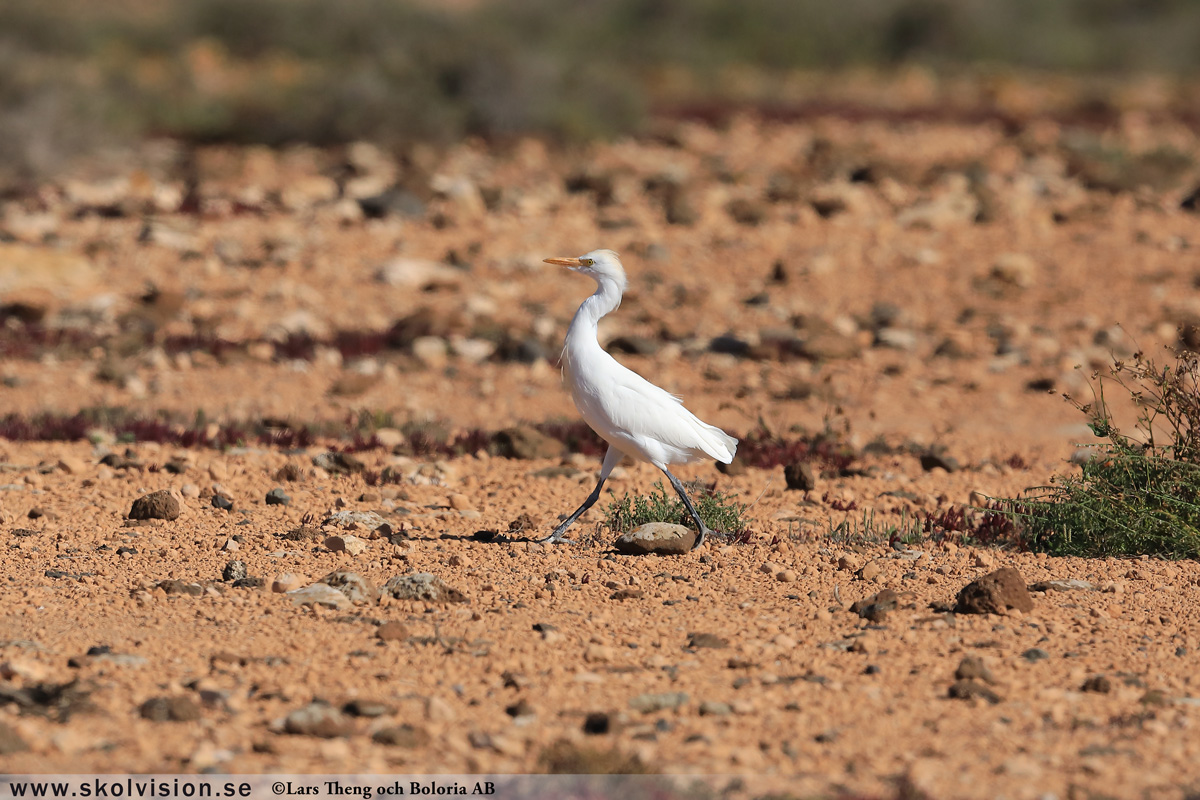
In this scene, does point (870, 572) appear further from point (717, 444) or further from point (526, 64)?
point (526, 64)

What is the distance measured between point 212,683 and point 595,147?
16.5m

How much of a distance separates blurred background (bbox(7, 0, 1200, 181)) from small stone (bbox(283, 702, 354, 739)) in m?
14.3

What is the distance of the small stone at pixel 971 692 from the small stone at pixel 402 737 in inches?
73.6

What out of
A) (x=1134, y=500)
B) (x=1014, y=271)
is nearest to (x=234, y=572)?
(x=1134, y=500)

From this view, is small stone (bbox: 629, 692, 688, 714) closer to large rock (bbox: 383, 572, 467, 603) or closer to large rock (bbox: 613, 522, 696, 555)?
large rock (bbox: 383, 572, 467, 603)

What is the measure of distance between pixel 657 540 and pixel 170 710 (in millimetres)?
2728

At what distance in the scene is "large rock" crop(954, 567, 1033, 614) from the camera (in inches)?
232

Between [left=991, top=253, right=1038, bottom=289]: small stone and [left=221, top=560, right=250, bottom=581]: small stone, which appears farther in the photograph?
[left=991, top=253, right=1038, bottom=289]: small stone

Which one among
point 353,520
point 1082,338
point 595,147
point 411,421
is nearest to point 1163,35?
point 595,147

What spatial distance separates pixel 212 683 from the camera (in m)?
4.98

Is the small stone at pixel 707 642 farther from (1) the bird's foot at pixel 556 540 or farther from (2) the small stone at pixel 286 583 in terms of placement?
(2) the small stone at pixel 286 583


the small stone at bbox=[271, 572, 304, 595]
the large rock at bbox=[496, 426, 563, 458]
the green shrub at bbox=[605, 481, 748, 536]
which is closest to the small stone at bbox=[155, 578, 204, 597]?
the small stone at bbox=[271, 572, 304, 595]

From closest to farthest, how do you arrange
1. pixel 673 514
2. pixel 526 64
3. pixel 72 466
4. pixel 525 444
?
1. pixel 673 514
2. pixel 72 466
3. pixel 525 444
4. pixel 526 64

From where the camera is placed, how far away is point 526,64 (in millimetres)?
21266
